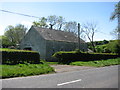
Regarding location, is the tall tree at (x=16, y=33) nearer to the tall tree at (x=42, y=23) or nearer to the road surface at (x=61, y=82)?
the tall tree at (x=42, y=23)

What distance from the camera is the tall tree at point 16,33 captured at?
65.7 m

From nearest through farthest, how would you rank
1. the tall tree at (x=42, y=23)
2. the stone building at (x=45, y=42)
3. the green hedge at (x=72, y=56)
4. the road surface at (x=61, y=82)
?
the road surface at (x=61, y=82), the green hedge at (x=72, y=56), the stone building at (x=45, y=42), the tall tree at (x=42, y=23)

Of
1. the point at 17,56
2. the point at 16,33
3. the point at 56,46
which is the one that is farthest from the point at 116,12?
the point at 16,33

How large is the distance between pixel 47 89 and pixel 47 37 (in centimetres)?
2594

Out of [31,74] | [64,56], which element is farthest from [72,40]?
[31,74]

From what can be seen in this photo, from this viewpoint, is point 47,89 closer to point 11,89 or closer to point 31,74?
point 11,89

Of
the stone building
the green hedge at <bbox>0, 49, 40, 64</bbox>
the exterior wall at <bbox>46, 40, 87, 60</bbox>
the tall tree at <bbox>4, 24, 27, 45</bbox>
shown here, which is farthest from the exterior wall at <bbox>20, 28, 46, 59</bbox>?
the tall tree at <bbox>4, 24, 27, 45</bbox>

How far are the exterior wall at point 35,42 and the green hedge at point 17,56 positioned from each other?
10.0m

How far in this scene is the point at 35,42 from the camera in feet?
108

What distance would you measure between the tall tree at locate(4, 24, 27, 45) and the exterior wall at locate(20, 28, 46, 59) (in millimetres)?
31456

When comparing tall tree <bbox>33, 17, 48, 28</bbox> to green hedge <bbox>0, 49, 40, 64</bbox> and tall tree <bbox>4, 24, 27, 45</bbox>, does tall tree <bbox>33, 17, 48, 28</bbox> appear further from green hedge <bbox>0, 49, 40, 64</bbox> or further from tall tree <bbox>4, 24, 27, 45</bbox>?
green hedge <bbox>0, 49, 40, 64</bbox>

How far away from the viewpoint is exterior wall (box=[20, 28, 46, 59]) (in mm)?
31659

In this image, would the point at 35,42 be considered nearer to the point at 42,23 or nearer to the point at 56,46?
the point at 56,46

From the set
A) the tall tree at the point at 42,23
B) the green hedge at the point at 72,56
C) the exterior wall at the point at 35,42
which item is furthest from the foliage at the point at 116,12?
the tall tree at the point at 42,23
